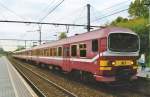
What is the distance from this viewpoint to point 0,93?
631 inches

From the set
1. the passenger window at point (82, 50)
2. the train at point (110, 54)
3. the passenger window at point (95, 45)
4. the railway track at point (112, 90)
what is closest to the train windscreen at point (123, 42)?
the train at point (110, 54)

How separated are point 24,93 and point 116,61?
454cm

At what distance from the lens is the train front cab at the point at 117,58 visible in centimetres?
1612

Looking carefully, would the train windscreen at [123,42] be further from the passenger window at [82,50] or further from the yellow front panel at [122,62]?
the passenger window at [82,50]

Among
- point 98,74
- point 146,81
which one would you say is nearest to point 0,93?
point 98,74

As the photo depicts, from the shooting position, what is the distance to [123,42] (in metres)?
17.0

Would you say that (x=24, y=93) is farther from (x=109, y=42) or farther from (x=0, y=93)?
(x=109, y=42)

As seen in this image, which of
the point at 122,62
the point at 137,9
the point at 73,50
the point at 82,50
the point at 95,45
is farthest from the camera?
the point at 137,9

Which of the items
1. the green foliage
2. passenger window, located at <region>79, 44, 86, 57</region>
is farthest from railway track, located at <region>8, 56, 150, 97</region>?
the green foliage

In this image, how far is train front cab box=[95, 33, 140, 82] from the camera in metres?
16.1

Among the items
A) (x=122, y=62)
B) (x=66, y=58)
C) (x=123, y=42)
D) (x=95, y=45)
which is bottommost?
(x=122, y=62)

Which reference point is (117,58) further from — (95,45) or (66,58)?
(66,58)

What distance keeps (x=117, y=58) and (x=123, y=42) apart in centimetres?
104

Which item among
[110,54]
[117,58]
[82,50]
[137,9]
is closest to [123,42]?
[117,58]
